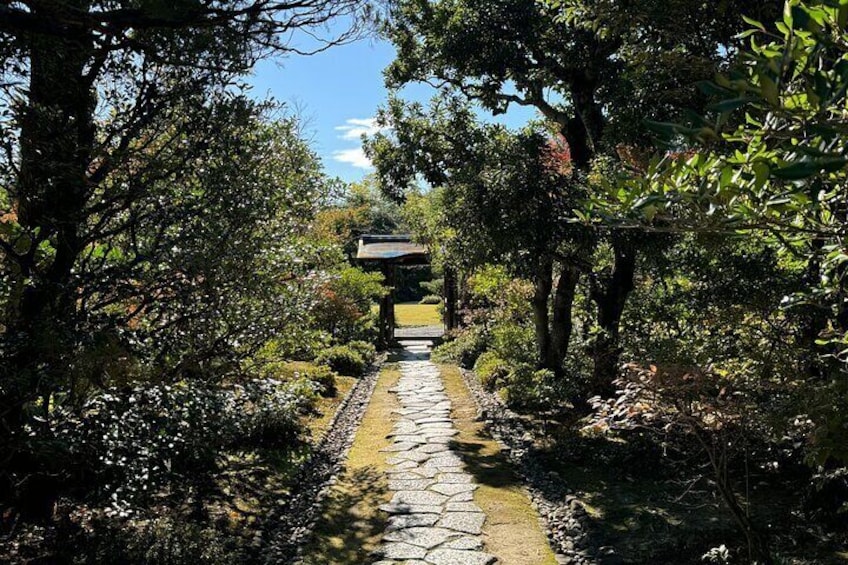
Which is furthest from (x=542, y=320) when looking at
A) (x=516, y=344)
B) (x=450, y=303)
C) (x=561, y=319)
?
→ (x=450, y=303)

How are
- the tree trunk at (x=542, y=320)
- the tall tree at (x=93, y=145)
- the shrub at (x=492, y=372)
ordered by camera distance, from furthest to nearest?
1. the shrub at (x=492, y=372)
2. the tree trunk at (x=542, y=320)
3. the tall tree at (x=93, y=145)

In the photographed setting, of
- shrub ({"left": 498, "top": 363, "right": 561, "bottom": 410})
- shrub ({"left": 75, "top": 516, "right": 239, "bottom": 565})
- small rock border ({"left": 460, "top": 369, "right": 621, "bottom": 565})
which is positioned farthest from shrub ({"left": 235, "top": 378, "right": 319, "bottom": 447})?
shrub ({"left": 498, "top": 363, "right": 561, "bottom": 410})

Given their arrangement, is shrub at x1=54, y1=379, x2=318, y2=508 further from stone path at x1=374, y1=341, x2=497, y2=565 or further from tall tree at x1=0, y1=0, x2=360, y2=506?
stone path at x1=374, y1=341, x2=497, y2=565

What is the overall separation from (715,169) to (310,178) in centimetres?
499

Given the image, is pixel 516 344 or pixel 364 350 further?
A: pixel 364 350

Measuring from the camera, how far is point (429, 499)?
16.9 ft

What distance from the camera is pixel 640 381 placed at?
3.61 meters

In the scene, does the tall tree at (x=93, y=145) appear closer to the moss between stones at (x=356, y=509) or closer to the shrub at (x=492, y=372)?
the moss between stones at (x=356, y=509)

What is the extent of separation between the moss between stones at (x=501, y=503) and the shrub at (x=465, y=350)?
4625 millimetres

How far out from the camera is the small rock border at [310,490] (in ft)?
14.0

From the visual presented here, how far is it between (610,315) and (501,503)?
2.84 meters

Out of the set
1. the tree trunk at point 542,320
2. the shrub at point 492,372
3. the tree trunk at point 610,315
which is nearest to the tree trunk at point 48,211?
the tree trunk at point 610,315

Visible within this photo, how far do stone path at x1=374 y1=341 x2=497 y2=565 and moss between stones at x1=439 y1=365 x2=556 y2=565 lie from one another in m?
0.09

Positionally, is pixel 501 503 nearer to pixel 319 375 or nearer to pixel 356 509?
pixel 356 509
